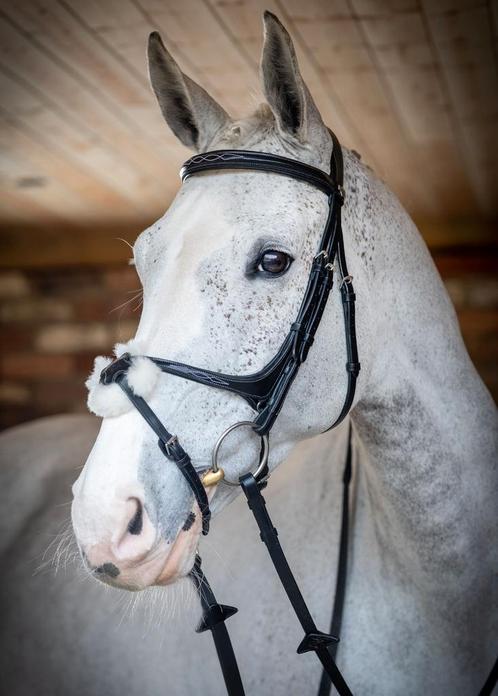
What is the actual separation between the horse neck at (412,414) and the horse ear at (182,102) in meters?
0.36

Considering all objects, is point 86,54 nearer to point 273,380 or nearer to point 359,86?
point 359,86

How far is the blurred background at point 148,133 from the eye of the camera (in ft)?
5.87

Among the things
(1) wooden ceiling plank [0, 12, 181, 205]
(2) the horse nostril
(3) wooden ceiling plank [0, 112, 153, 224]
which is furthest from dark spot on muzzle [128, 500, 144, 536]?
(3) wooden ceiling plank [0, 112, 153, 224]

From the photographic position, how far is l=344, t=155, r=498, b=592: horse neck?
4.59 ft

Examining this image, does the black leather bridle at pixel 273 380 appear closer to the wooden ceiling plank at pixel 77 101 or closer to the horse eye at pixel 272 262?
the horse eye at pixel 272 262

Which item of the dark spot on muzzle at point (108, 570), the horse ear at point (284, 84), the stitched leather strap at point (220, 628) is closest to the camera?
the dark spot on muzzle at point (108, 570)

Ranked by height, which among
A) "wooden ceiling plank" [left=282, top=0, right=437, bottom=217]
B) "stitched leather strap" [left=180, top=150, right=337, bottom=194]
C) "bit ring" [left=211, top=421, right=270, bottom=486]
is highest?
"wooden ceiling plank" [left=282, top=0, right=437, bottom=217]

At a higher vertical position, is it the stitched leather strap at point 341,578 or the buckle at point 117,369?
the buckle at point 117,369

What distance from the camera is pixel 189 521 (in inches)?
44.5

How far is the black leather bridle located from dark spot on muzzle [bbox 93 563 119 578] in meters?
0.18

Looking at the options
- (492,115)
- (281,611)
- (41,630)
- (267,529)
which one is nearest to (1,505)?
(41,630)

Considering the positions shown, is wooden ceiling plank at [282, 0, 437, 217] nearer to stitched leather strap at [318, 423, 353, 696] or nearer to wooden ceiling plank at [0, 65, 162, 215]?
wooden ceiling plank at [0, 65, 162, 215]

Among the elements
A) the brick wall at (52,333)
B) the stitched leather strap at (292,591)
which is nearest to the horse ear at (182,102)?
the stitched leather strap at (292,591)

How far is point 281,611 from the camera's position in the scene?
1.57 meters
